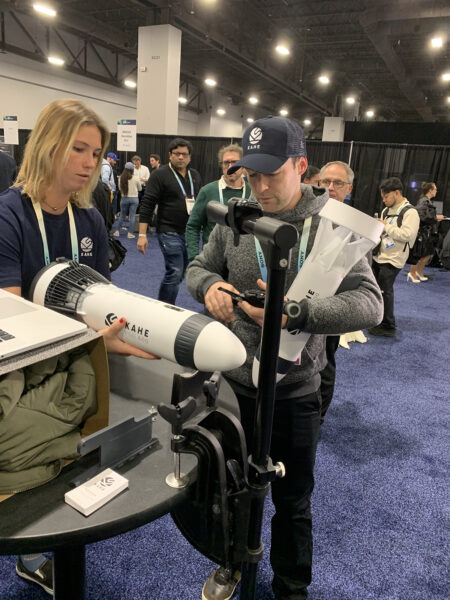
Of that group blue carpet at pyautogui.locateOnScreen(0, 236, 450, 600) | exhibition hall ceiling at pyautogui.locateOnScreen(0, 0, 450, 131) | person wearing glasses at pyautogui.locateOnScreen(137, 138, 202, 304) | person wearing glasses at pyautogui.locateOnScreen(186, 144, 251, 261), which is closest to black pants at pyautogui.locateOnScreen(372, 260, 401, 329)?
blue carpet at pyautogui.locateOnScreen(0, 236, 450, 600)

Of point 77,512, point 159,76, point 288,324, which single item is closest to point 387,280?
point 288,324

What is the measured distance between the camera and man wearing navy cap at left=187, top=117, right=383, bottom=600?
3.89 ft

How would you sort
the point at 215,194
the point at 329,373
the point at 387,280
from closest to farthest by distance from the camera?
the point at 329,373, the point at 215,194, the point at 387,280

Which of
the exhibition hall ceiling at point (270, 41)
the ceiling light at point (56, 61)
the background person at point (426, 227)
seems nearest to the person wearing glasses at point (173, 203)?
the background person at point (426, 227)

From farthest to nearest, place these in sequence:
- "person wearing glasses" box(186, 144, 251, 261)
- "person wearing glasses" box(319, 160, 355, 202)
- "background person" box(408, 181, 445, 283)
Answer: "background person" box(408, 181, 445, 283) < "person wearing glasses" box(186, 144, 251, 261) < "person wearing glasses" box(319, 160, 355, 202)

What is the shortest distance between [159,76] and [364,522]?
1051 centimetres

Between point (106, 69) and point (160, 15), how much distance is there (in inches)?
237

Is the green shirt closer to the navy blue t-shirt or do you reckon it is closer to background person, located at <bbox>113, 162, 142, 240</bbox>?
the navy blue t-shirt

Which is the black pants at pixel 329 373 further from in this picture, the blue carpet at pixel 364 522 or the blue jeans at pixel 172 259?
the blue jeans at pixel 172 259

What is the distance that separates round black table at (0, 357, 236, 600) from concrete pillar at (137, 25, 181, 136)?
10611 millimetres

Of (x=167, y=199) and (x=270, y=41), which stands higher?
(x=270, y=41)

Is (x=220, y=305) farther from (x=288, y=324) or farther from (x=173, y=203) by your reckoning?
(x=173, y=203)

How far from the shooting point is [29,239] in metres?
1.28

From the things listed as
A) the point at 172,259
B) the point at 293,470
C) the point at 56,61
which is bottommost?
the point at 293,470
